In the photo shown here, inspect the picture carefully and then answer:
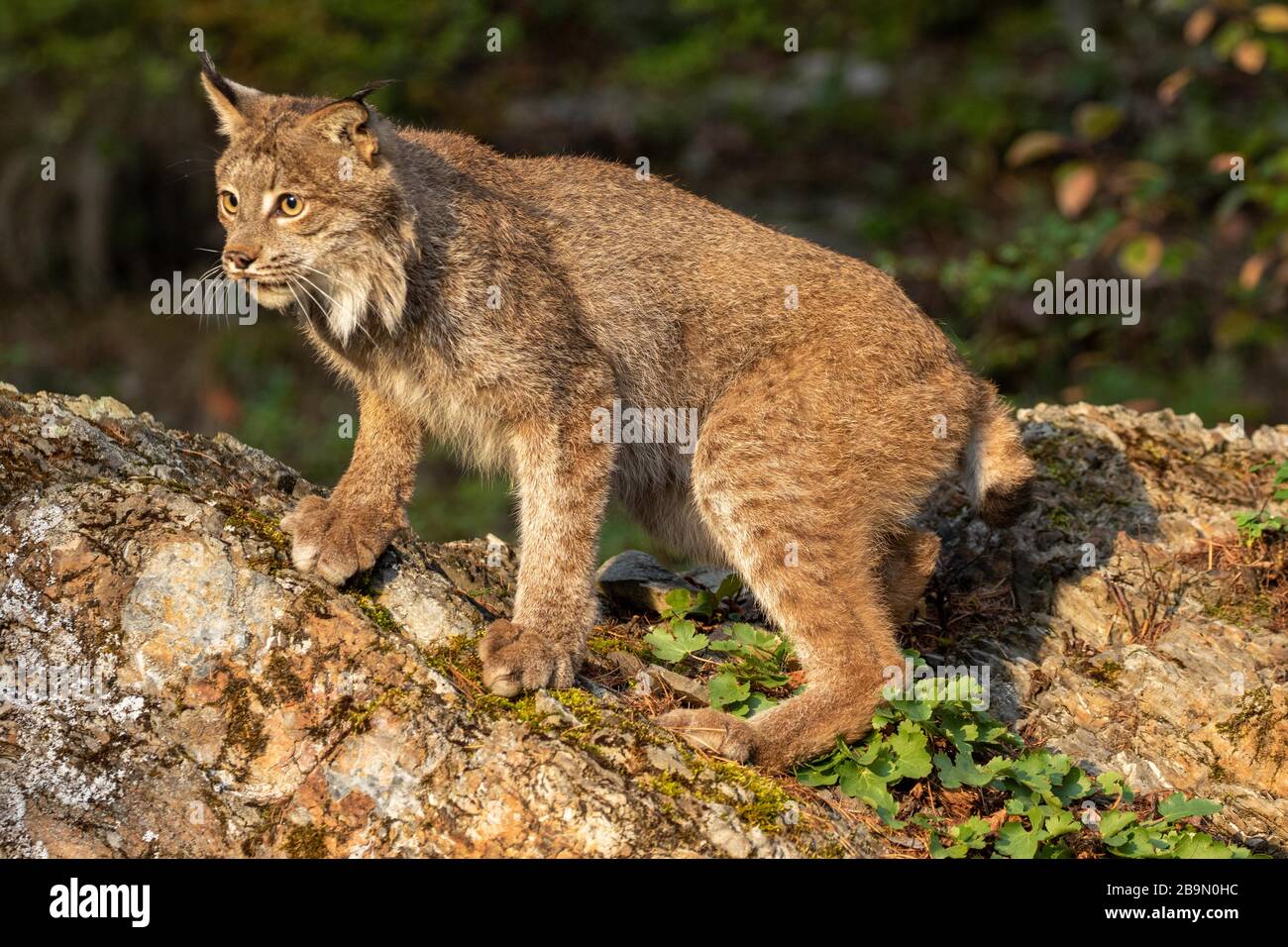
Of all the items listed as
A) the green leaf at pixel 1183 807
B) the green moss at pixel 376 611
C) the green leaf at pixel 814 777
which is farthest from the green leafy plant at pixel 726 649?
the green leaf at pixel 1183 807

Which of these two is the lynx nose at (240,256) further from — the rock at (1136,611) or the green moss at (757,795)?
the rock at (1136,611)

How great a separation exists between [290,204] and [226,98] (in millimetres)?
461

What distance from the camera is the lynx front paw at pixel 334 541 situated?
393 cm

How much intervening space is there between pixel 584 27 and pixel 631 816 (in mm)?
10146

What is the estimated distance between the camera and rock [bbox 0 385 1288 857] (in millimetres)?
3479

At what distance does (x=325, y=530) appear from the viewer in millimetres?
4008

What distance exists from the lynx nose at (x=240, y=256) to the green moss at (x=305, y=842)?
1.67 metres

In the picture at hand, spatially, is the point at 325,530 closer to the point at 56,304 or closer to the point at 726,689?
the point at 726,689

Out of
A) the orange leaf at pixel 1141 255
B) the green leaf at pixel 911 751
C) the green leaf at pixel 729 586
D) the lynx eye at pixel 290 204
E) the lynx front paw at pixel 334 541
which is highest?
the orange leaf at pixel 1141 255

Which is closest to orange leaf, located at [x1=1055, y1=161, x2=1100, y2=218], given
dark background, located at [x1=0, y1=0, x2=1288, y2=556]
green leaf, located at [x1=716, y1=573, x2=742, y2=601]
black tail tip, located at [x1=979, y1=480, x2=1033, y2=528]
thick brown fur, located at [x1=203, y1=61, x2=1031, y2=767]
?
dark background, located at [x1=0, y1=0, x2=1288, y2=556]

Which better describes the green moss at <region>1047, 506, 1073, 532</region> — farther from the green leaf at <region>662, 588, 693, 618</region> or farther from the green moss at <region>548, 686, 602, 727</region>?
the green moss at <region>548, 686, 602, 727</region>

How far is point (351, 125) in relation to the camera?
424 centimetres

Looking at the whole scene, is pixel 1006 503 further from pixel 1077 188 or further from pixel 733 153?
pixel 733 153

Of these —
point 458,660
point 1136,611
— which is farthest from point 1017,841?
point 458,660
